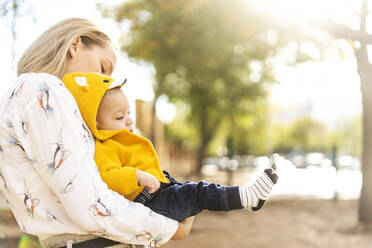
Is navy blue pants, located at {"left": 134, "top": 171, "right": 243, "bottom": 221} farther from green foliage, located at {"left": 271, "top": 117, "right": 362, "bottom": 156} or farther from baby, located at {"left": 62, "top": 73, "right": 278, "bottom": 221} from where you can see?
green foliage, located at {"left": 271, "top": 117, "right": 362, "bottom": 156}

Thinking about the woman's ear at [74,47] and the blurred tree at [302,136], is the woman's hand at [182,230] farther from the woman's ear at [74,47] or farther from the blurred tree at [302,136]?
the blurred tree at [302,136]

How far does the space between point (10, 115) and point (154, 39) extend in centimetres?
1396

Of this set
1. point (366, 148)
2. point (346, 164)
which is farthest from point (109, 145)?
point (346, 164)

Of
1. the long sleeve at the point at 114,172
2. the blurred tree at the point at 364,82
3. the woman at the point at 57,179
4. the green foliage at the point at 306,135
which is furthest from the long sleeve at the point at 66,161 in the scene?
the green foliage at the point at 306,135

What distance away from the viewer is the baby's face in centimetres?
169

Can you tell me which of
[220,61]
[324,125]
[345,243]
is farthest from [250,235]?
[324,125]

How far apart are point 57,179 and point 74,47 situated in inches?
23.2

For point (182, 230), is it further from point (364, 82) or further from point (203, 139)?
point (203, 139)

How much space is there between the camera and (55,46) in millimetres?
1690

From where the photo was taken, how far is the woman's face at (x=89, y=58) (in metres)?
1.72

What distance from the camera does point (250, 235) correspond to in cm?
798

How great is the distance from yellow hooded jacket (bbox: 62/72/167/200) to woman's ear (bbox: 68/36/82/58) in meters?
0.12

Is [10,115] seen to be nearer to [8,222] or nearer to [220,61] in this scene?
[8,222]

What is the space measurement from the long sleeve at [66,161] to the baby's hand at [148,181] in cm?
13
